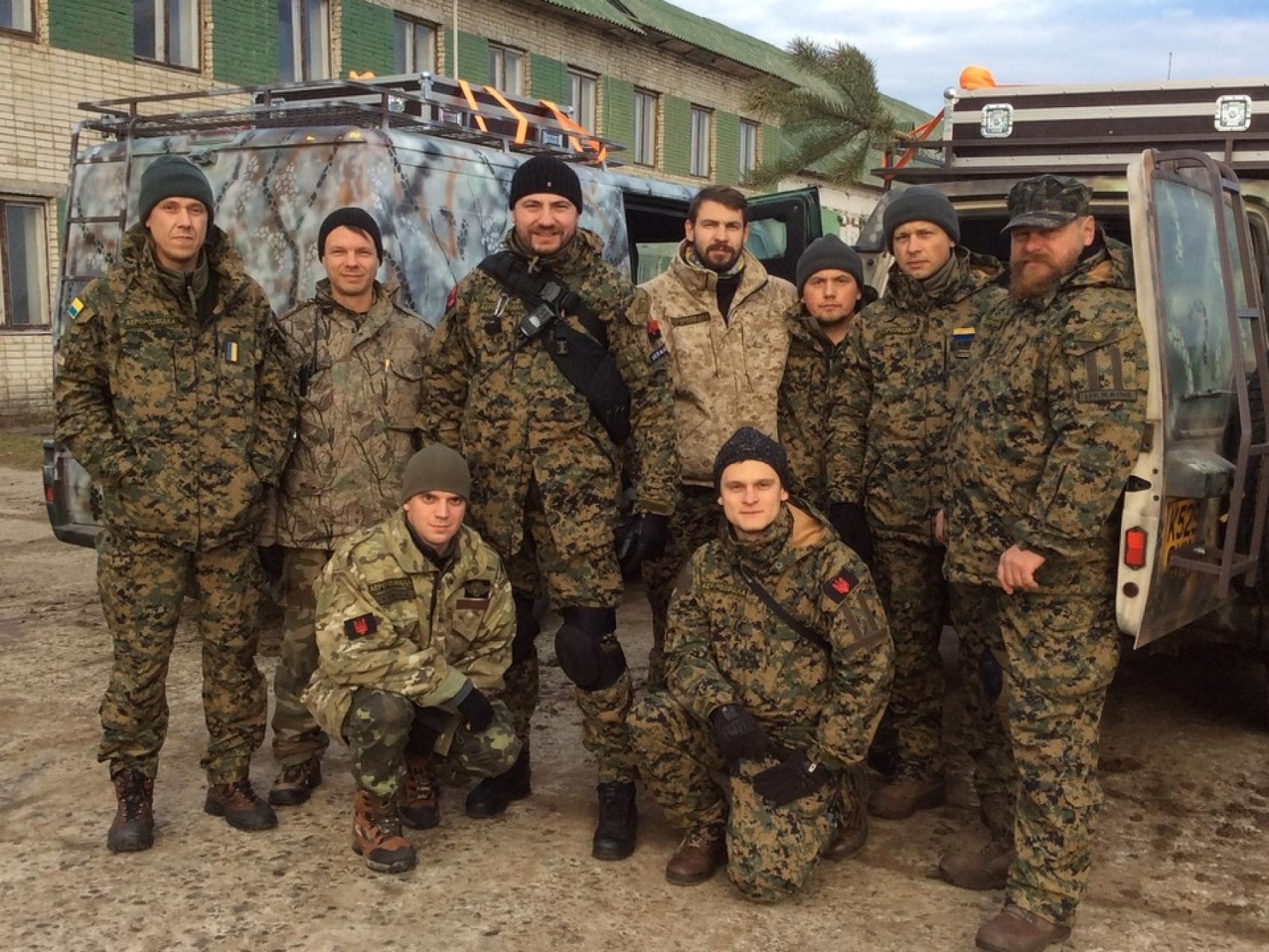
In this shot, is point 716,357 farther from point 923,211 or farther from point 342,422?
point 342,422

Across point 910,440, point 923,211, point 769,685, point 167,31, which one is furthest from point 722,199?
point 167,31

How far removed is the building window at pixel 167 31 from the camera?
45.2ft

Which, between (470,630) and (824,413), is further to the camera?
(824,413)

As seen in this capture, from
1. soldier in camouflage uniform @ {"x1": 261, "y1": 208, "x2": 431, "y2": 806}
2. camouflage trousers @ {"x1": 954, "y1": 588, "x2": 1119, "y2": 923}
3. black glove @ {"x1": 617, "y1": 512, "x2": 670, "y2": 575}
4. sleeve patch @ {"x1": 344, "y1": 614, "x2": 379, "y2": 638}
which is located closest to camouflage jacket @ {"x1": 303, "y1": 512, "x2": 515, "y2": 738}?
sleeve patch @ {"x1": 344, "y1": 614, "x2": 379, "y2": 638}

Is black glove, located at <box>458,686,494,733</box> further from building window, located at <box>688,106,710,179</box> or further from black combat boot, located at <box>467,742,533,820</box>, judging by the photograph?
building window, located at <box>688,106,710,179</box>

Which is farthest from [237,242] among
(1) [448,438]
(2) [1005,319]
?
(2) [1005,319]

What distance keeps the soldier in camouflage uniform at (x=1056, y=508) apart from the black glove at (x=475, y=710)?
1450 mm

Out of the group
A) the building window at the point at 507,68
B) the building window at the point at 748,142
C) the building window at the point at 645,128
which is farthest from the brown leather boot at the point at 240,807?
the building window at the point at 748,142

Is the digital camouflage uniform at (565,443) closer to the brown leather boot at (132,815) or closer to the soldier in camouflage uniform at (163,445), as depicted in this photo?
the soldier in camouflage uniform at (163,445)

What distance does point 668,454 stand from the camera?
12.7 ft

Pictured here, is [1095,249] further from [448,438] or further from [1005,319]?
[448,438]

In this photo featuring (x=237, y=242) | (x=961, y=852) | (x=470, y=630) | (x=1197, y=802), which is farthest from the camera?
(x=237, y=242)

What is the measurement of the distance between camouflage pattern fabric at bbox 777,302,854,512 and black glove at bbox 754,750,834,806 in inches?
39.2

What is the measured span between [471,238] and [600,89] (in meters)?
15.5
